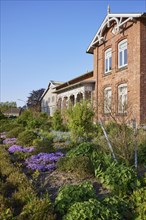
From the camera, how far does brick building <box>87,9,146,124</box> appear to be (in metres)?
17.8

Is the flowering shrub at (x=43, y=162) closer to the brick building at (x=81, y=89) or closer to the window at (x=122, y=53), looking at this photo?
the brick building at (x=81, y=89)

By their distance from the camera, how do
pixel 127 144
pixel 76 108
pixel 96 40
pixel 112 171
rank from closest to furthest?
1. pixel 112 171
2. pixel 127 144
3. pixel 76 108
4. pixel 96 40

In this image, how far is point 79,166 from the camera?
6.56 m

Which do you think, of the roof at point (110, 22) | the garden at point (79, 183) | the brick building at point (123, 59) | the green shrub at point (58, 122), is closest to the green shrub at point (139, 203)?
the garden at point (79, 183)

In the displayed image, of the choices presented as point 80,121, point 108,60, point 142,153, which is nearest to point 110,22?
point 108,60

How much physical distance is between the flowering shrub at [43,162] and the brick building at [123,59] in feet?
24.7

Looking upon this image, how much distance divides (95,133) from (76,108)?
1.54 meters

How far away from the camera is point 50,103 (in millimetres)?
41688

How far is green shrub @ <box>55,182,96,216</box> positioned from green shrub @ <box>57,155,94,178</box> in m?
1.45

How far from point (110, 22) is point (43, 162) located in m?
16.5

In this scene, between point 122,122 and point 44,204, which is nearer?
point 44,204

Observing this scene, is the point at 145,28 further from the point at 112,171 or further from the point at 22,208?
the point at 22,208

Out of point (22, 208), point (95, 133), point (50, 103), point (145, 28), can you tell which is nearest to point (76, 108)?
point (95, 133)

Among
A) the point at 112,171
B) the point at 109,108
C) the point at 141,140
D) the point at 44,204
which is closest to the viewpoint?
the point at 44,204
